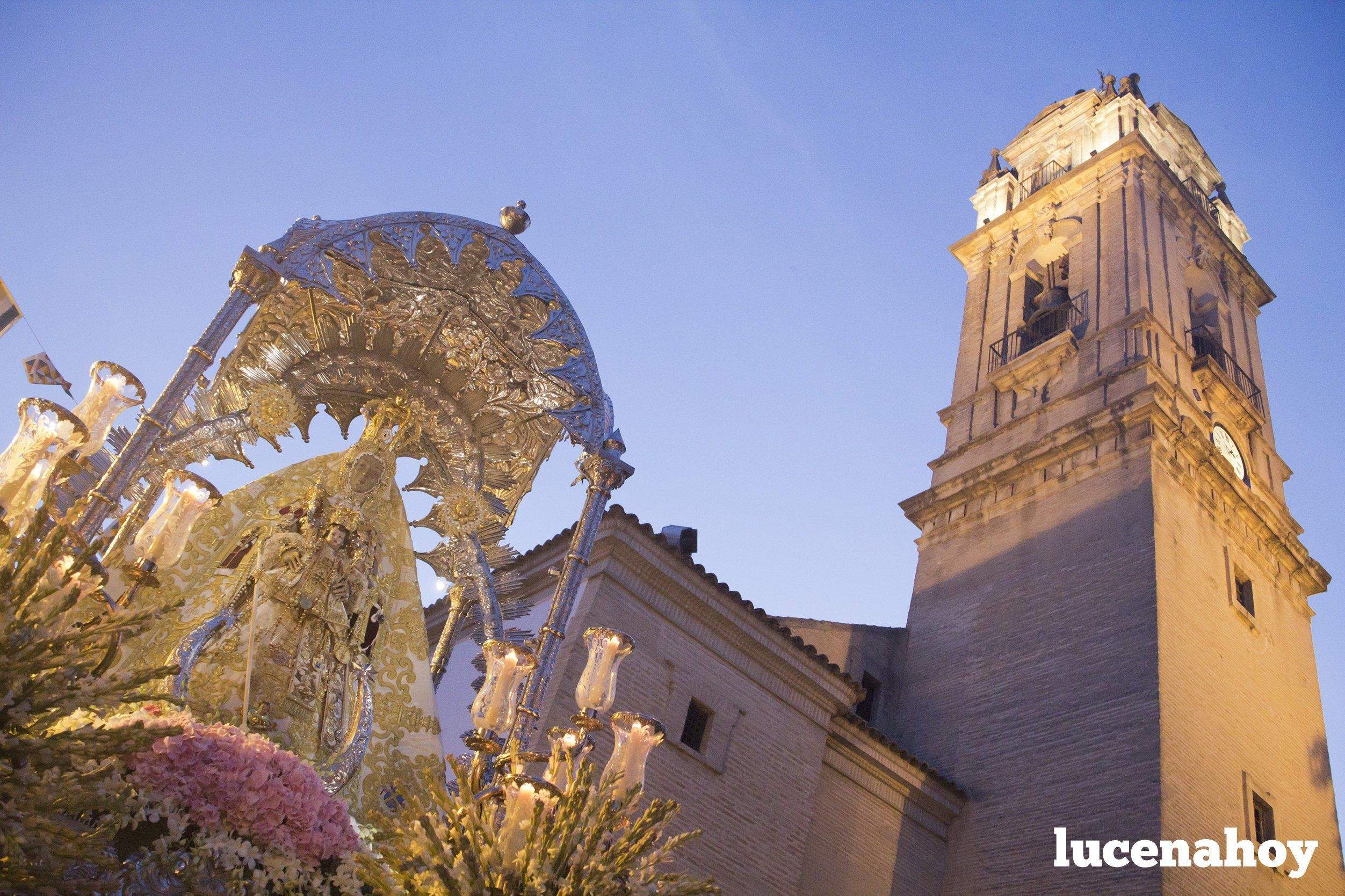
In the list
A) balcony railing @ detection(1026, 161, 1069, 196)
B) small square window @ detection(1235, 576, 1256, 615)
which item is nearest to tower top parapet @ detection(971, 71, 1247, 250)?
balcony railing @ detection(1026, 161, 1069, 196)

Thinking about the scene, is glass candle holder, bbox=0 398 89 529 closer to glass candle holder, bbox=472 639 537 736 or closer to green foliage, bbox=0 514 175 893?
green foliage, bbox=0 514 175 893

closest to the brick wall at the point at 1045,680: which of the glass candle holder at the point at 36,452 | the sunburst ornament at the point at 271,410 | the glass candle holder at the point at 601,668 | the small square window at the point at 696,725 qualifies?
the small square window at the point at 696,725

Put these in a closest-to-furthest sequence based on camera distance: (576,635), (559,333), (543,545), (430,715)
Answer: (430,715)
(559,333)
(576,635)
(543,545)

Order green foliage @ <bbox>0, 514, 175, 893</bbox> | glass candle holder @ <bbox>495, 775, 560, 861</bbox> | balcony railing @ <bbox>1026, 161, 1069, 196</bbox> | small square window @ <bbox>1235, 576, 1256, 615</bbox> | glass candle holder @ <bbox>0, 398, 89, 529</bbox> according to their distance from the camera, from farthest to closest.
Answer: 1. balcony railing @ <bbox>1026, 161, 1069, 196</bbox>
2. small square window @ <bbox>1235, 576, 1256, 615</bbox>
3. glass candle holder @ <bbox>495, 775, 560, 861</bbox>
4. glass candle holder @ <bbox>0, 398, 89, 529</bbox>
5. green foliage @ <bbox>0, 514, 175, 893</bbox>

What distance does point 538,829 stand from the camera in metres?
5.77

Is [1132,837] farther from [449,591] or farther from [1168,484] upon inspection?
[449,591]

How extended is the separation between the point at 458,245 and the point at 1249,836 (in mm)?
12894

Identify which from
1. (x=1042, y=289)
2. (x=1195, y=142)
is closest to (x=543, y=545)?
(x=1042, y=289)

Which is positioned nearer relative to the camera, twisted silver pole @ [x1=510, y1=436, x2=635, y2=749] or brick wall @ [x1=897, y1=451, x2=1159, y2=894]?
twisted silver pole @ [x1=510, y1=436, x2=635, y2=749]

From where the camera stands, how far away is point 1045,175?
25047 millimetres

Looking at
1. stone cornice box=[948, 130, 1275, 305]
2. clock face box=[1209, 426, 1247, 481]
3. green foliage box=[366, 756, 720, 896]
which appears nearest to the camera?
green foliage box=[366, 756, 720, 896]

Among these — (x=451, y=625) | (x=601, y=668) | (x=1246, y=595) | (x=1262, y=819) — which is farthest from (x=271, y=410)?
(x=1246, y=595)

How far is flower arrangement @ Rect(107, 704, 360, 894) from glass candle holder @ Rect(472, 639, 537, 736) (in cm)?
109

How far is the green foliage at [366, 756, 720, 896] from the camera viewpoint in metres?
5.54
